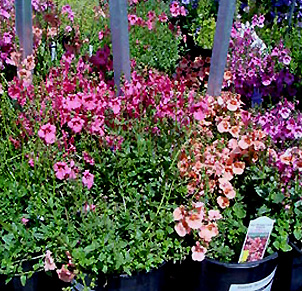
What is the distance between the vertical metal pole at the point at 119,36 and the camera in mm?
2336

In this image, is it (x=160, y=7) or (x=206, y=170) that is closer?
(x=206, y=170)

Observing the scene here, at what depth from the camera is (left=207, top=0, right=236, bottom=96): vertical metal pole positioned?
7.56 feet

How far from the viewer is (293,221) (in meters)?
2.03

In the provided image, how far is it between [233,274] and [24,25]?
1505mm

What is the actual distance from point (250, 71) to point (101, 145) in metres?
1.21

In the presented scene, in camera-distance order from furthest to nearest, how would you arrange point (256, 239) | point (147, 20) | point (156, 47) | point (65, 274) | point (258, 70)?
point (147, 20) → point (156, 47) → point (258, 70) → point (256, 239) → point (65, 274)

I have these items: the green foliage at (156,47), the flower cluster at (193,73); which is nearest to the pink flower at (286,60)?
the flower cluster at (193,73)

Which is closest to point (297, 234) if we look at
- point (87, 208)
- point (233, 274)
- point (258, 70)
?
point (233, 274)

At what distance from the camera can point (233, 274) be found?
1973mm

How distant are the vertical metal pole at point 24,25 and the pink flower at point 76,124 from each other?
0.60m

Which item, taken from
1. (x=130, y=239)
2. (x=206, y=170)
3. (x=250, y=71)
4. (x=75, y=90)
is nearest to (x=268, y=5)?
(x=250, y=71)

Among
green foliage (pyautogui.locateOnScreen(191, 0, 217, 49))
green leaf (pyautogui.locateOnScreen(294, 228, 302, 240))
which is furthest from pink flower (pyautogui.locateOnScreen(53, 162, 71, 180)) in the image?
green foliage (pyautogui.locateOnScreen(191, 0, 217, 49))

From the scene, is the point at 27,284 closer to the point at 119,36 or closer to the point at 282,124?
the point at 119,36

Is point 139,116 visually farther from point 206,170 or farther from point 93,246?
point 93,246
